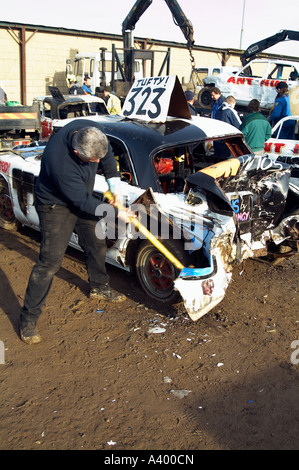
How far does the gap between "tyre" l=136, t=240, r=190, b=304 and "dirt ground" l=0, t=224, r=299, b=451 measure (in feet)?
0.53

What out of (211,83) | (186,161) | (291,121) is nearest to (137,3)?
(211,83)

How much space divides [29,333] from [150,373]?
3.70ft

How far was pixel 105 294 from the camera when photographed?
4.31m

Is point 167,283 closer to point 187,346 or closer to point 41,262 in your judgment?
point 187,346

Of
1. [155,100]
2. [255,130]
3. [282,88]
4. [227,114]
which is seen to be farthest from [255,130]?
[282,88]


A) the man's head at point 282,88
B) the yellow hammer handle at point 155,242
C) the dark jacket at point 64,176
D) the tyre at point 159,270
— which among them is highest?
the man's head at point 282,88

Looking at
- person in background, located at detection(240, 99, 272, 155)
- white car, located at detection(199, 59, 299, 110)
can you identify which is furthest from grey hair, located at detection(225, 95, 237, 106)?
white car, located at detection(199, 59, 299, 110)

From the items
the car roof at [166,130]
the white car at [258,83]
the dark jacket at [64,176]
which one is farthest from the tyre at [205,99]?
the dark jacket at [64,176]

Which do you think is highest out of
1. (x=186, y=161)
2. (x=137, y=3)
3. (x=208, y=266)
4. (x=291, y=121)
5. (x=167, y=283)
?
(x=137, y=3)

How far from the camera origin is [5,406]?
2869 millimetres

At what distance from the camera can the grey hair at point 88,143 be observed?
328 centimetres

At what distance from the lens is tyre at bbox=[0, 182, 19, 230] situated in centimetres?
590

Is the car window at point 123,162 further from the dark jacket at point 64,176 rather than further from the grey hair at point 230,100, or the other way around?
the grey hair at point 230,100
